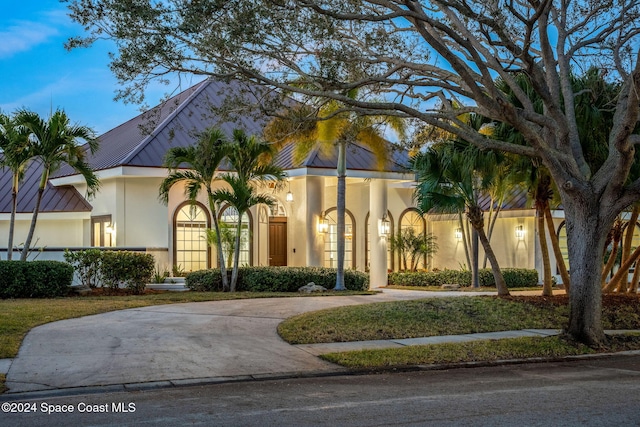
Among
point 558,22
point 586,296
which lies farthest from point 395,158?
point 586,296

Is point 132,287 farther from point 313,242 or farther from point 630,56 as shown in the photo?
point 630,56

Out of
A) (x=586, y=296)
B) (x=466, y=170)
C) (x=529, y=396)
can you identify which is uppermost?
(x=466, y=170)

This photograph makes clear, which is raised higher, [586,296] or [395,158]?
[395,158]

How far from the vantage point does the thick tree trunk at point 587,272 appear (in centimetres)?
1295

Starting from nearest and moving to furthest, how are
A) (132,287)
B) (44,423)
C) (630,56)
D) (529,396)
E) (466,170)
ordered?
(44,423) < (529,396) < (630,56) < (466,170) < (132,287)

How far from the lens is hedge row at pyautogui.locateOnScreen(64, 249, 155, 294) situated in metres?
20.9

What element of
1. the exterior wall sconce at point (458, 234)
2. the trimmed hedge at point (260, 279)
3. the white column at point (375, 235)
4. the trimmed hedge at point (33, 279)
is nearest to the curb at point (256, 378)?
the trimmed hedge at point (33, 279)

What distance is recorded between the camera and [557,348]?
1255 centimetres

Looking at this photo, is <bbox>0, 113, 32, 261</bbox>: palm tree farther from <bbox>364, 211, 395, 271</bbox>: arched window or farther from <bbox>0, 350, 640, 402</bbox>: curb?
<bbox>364, 211, 395, 271</bbox>: arched window

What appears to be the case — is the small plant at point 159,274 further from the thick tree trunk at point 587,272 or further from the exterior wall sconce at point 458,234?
the thick tree trunk at point 587,272

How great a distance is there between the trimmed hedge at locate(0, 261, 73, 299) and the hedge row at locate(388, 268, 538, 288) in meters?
12.2

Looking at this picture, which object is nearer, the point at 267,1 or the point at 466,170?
the point at 267,1

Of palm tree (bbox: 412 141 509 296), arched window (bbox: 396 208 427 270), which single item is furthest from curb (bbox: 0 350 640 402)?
arched window (bbox: 396 208 427 270)

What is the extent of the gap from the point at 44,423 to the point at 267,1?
26.2ft
